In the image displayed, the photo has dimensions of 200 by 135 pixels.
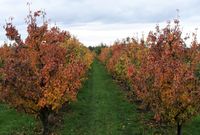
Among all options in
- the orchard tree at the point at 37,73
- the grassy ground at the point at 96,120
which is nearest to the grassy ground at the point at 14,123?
the grassy ground at the point at 96,120

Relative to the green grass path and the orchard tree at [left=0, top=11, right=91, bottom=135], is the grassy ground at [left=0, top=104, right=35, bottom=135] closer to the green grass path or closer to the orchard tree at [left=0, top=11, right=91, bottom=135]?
the green grass path

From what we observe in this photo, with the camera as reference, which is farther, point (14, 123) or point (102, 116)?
point (102, 116)

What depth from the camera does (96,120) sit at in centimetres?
3559

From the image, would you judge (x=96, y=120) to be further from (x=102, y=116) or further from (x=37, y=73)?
(x=37, y=73)

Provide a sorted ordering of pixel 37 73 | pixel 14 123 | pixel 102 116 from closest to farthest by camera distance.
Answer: pixel 37 73
pixel 14 123
pixel 102 116

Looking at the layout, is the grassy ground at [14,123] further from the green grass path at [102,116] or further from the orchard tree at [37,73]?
the orchard tree at [37,73]

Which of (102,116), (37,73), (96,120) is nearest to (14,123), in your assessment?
(96,120)

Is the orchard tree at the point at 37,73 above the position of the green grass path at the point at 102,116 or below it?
above

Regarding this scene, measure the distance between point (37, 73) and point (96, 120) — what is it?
1202 centimetres

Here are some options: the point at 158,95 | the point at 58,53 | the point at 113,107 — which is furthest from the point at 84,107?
the point at 158,95

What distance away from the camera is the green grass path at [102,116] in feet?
104

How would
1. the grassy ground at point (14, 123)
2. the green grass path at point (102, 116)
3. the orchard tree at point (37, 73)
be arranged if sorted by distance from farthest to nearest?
the green grass path at point (102, 116), the grassy ground at point (14, 123), the orchard tree at point (37, 73)

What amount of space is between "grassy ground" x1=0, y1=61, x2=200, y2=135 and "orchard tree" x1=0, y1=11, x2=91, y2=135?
17.7 feet

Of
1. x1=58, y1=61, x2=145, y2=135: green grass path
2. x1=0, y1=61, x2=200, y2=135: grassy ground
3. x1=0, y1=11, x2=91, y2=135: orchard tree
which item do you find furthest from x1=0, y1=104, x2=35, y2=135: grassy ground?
x1=0, y1=11, x2=91, y2=135: orchard tree
